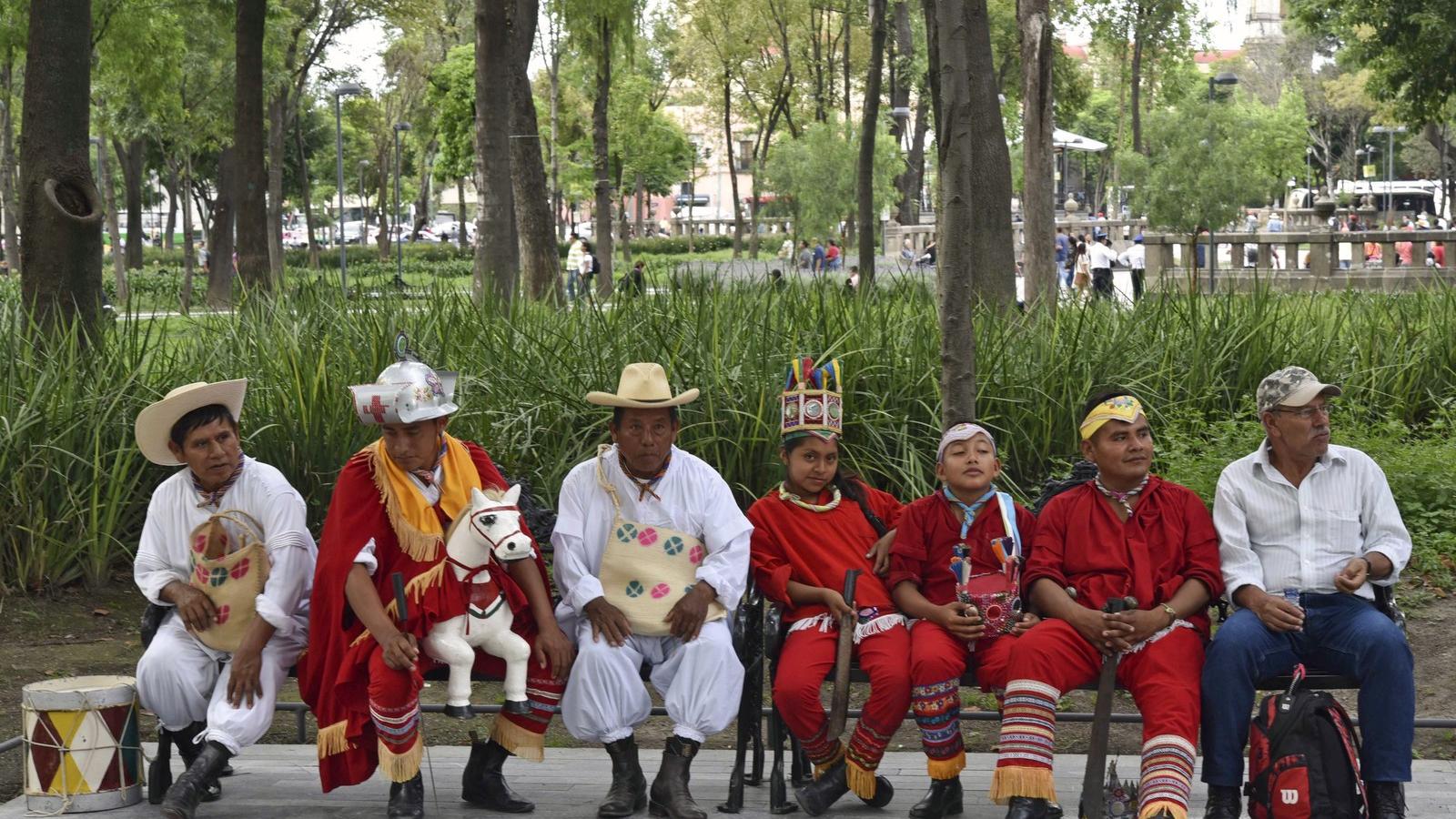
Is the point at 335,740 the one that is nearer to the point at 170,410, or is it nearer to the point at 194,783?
the point at 194,783

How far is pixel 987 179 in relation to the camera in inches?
495

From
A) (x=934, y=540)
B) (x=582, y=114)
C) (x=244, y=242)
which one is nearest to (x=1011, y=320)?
(x=934, y=540)

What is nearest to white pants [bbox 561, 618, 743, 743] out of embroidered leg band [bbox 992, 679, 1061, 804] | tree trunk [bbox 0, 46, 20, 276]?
embroidered leg band [bbox 992, 679, 1061, 804]

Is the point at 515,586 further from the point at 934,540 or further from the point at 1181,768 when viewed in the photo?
the point at 1181,768

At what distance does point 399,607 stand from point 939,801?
172 centimetres

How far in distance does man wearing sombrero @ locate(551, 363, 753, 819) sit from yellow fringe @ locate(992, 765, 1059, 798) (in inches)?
34.2

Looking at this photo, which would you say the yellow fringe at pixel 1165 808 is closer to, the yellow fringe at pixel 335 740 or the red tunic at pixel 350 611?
the red tunic at pixel 350 611

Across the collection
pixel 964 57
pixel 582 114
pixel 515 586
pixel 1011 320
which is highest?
pixel 582 114

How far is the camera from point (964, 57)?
21.5ft

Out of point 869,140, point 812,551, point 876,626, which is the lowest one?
point 876,626

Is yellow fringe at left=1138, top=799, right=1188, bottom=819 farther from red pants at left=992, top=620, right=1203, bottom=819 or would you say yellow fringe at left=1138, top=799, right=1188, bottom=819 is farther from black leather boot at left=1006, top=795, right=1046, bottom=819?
black leather boot at left=1006, top=795, right=1046, bottom=819

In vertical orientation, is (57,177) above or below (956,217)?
above

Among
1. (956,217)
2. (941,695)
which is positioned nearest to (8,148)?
(956,217)

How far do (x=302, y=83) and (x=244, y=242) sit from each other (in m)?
19.2
